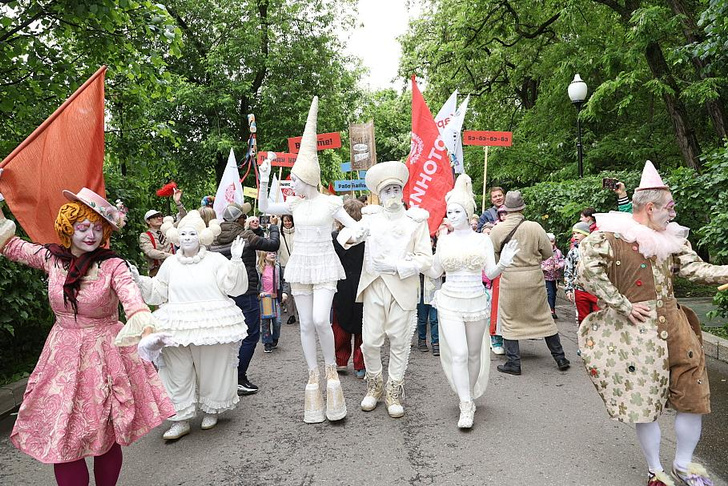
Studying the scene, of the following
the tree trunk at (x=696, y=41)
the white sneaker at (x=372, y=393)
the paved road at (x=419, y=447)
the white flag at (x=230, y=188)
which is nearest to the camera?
the paved road at (x=419, y=447)

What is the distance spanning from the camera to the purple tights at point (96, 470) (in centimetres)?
300

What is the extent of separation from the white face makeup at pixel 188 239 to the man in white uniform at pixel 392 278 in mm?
1271

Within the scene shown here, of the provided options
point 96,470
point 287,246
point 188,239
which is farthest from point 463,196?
point 287,246

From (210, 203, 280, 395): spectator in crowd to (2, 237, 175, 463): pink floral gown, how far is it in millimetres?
2173

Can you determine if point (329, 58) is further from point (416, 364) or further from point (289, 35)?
point (416, 364)

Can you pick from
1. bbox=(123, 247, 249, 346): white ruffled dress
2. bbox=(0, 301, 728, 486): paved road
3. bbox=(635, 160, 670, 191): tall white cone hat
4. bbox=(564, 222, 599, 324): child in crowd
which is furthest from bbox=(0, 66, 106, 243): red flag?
bbox=(564, 222, 599, 324): child in crowd

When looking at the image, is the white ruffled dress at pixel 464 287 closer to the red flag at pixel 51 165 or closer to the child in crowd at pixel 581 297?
the child in crowd at pixel 581 297

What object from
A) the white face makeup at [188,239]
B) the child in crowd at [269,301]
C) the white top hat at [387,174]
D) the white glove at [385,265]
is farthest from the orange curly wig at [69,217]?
the child in crowd at [269,301]

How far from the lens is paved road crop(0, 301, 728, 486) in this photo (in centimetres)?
370

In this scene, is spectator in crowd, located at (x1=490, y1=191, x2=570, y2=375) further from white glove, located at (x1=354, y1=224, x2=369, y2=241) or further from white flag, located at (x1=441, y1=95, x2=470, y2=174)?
white flag, located at (x1=441, y1=95, x2=470, y2=174)

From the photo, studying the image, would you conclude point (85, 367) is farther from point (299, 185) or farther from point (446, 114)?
point (446, 114)

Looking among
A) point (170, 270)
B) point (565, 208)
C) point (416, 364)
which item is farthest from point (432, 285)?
point (565, 208)

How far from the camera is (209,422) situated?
4.71 metres

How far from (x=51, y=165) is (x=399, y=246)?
2.78m
